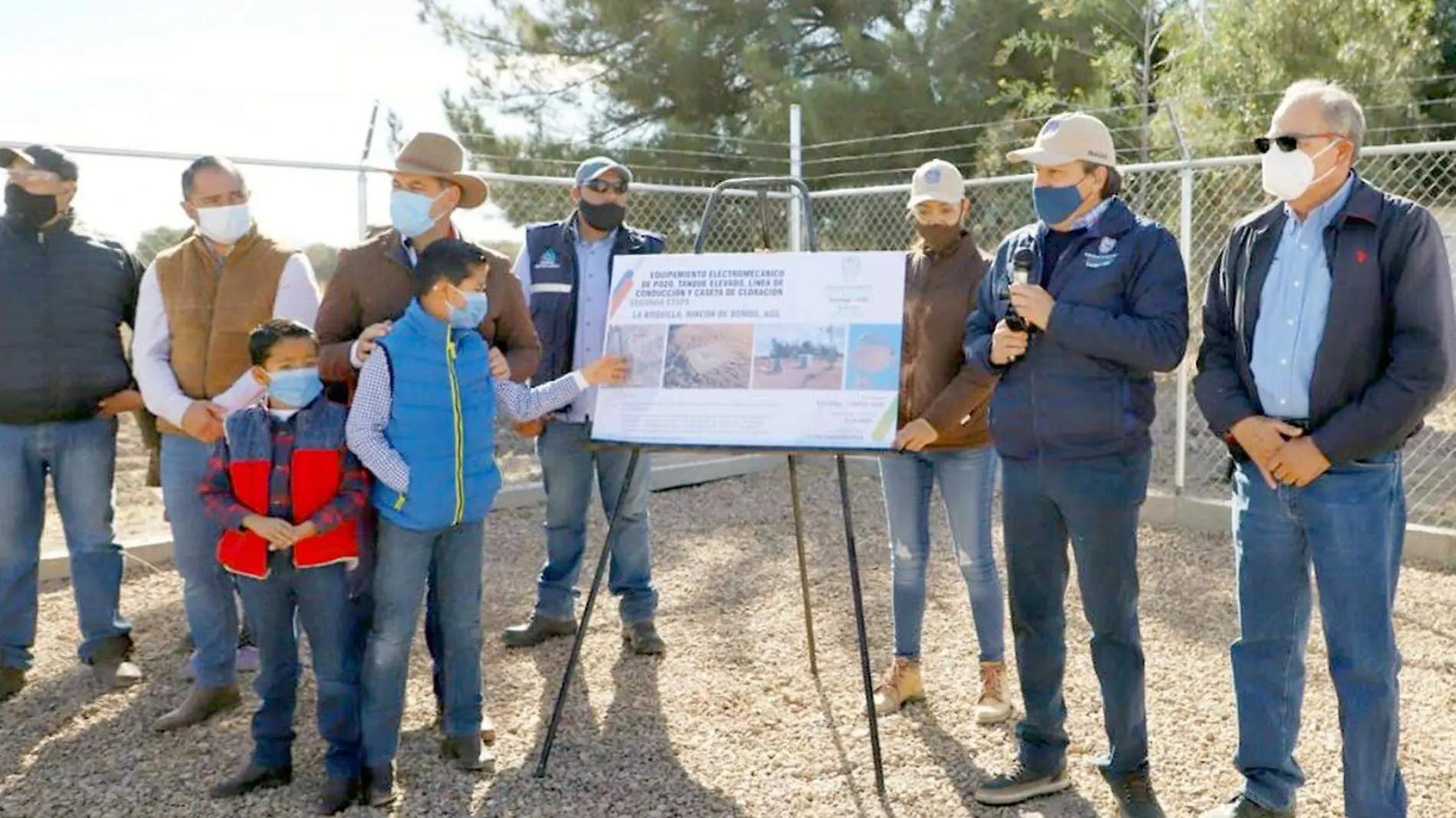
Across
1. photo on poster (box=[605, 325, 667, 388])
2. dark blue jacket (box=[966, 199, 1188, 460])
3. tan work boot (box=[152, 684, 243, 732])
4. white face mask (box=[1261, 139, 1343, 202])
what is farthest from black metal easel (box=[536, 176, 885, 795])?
white face mask (box=[1261, 139, 1343, 202])

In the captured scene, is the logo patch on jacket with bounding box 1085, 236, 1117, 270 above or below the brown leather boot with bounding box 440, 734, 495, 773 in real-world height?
above

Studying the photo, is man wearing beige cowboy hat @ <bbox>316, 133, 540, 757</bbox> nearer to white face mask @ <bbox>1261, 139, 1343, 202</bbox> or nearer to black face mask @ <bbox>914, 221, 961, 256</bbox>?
black face mask @ <bbox>914, 221, 961, 256</bbox>

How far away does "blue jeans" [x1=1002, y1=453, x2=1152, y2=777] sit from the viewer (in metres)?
3.50

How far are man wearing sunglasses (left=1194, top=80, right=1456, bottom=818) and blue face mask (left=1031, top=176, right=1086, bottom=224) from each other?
46 cm

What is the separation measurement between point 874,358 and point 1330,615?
1514mm

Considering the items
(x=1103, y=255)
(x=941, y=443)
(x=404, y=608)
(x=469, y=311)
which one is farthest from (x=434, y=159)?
(x=1103, y=255)

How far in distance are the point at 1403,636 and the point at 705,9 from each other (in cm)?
993

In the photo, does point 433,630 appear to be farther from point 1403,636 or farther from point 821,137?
point 821,137

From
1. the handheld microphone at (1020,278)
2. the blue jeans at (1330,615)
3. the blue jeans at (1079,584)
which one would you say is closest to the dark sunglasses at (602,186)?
the handheld microphone at (1020,278)

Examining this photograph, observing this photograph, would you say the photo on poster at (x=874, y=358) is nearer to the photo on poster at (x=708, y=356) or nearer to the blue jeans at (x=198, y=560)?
the photo on poster at (x=708, y=356)

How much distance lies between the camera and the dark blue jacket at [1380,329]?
120 inches

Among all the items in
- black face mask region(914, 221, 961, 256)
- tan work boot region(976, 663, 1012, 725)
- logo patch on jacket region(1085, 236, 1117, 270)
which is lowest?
tan work boot region(976, 663, 1012, 725)

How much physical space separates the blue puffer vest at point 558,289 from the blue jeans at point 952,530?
4.74 feet

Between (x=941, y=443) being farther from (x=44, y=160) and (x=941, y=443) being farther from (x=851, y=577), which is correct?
(x=44, y=160)
